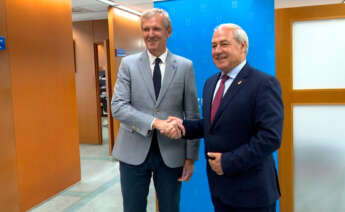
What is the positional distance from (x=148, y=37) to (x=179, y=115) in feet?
1.71

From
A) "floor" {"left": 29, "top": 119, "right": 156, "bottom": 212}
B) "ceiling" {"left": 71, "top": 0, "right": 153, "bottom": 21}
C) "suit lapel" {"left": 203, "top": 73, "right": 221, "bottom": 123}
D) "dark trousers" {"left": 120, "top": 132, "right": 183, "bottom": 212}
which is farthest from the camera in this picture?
"ceiling" {"left": 71, "top": 0, "right": 153, "bottom": 21}

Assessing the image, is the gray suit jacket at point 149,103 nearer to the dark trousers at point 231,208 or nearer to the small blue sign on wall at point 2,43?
the dark trousers at point 231,208

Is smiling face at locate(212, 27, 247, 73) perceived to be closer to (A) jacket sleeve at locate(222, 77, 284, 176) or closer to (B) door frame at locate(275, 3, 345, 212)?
(A) jacket sleeve at locate(222, 77, 284, 176)

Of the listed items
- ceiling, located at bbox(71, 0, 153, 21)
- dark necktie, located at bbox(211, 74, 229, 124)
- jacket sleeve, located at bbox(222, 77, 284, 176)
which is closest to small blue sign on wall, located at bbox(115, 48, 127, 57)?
ceiling, located at bbox(71, 0, 153, 21)

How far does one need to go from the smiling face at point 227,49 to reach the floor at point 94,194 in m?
2.70

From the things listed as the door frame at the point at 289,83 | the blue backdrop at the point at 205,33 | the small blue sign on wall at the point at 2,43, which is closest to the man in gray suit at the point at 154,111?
the blue backdrop at the point at 205,33

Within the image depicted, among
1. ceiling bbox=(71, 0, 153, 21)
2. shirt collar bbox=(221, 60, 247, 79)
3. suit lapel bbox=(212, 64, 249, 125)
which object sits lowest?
suit lapel bbox=(212, 64, 249, 125)

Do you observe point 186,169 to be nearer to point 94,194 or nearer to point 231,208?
point 231,208

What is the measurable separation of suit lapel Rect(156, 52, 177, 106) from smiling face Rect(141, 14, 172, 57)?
0.36 ft

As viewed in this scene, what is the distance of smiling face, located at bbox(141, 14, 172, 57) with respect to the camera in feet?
6.32

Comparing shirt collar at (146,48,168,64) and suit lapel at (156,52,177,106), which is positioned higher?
shirt collar at (146,48,168,64)

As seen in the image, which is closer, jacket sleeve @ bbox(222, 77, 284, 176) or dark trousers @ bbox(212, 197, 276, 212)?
jacket sleeve @ bbox(222, 77, 284, 176)

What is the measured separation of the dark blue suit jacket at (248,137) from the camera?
1.55 meters

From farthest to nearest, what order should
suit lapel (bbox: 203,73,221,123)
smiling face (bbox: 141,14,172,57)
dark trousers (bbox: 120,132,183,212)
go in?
dark trousers (bbox: 120,132,183,212) → smiling face (bbox: 141,14,172,57) → suit lapel (bbox: 203,73,221,123)
